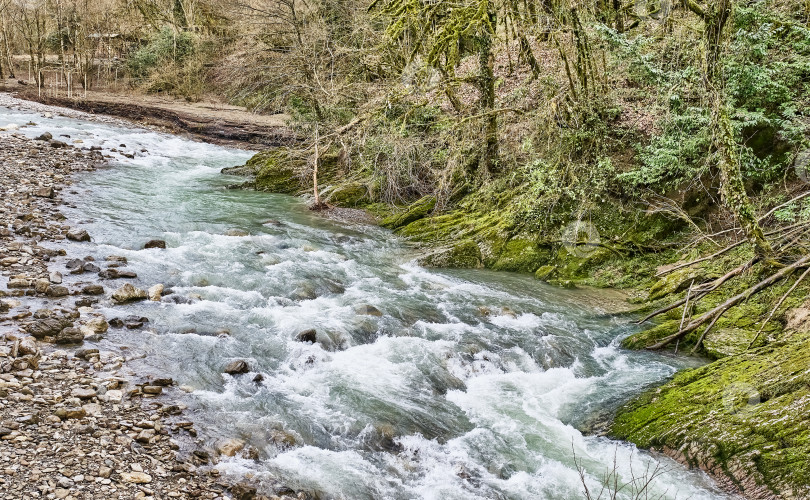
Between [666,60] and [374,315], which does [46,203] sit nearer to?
[374,315]

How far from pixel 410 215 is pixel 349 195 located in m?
2.36

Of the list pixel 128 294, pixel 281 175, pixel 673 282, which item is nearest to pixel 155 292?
pixel 128 294

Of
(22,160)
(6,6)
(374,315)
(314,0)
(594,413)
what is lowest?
(594,413)

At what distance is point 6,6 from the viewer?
29906mm

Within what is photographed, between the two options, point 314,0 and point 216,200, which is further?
point 314,0

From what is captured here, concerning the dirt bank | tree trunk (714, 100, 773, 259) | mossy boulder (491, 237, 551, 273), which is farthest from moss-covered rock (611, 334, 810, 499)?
the dirt bank

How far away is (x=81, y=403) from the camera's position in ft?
17.0

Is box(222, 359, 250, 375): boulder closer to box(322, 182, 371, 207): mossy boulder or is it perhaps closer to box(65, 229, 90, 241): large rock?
box(65, 229, 90, 241): large rock

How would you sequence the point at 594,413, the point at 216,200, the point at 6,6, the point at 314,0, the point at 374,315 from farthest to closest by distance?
the point at 6,6, the point at 314,0, the point at 216,200, the point at 374,315, the point at 594,413

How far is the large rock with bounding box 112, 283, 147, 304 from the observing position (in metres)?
7.68

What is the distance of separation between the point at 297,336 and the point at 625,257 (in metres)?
6.12

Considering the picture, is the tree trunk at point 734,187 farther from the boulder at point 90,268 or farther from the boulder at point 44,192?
the boulder at point 44,192

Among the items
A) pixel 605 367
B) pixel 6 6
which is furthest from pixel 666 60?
pixel 6 6

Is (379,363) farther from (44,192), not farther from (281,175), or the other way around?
(281,175)
